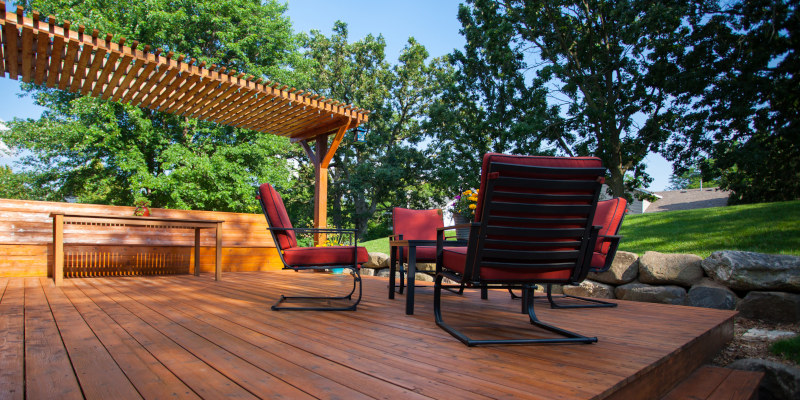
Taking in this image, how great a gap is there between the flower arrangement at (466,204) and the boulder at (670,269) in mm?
1800

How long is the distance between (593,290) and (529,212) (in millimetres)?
2897

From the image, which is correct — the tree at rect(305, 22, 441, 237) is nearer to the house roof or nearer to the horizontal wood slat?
the horizontal wood slat

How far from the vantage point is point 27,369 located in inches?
57.1

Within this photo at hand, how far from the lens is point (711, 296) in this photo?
3.47 metres

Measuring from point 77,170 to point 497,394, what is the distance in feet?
53.7

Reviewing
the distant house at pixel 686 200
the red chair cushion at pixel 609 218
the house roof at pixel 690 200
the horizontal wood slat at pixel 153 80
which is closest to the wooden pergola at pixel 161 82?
the horizontal wood slat at pixel 153 80

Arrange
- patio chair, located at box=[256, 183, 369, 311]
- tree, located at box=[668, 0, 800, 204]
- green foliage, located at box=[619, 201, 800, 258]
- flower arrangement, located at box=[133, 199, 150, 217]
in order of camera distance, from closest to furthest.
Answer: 1. patio chair, located at box=[256, 183, 369, 311]
2. green foliage, located at box=[619, 201, 800, 258]
3. flower arrangement, located at box=[133, 199, 150, 217]
4. tree, located at box=[668, 0, 800, 204]

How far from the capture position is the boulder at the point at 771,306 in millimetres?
3129

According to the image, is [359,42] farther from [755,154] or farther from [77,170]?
[755,154]

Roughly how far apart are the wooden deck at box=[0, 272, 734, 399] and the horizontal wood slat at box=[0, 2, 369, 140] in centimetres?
237

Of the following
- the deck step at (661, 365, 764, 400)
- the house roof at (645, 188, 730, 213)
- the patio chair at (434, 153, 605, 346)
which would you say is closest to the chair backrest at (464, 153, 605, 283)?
the patio chair at (434, 153, 605, 346)

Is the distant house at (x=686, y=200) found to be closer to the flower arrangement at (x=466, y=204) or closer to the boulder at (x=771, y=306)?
the flower arrangement at (x=466, y=204)

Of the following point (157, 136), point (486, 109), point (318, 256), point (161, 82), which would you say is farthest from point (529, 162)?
point (486, 109)

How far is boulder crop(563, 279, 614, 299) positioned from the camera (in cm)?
415
